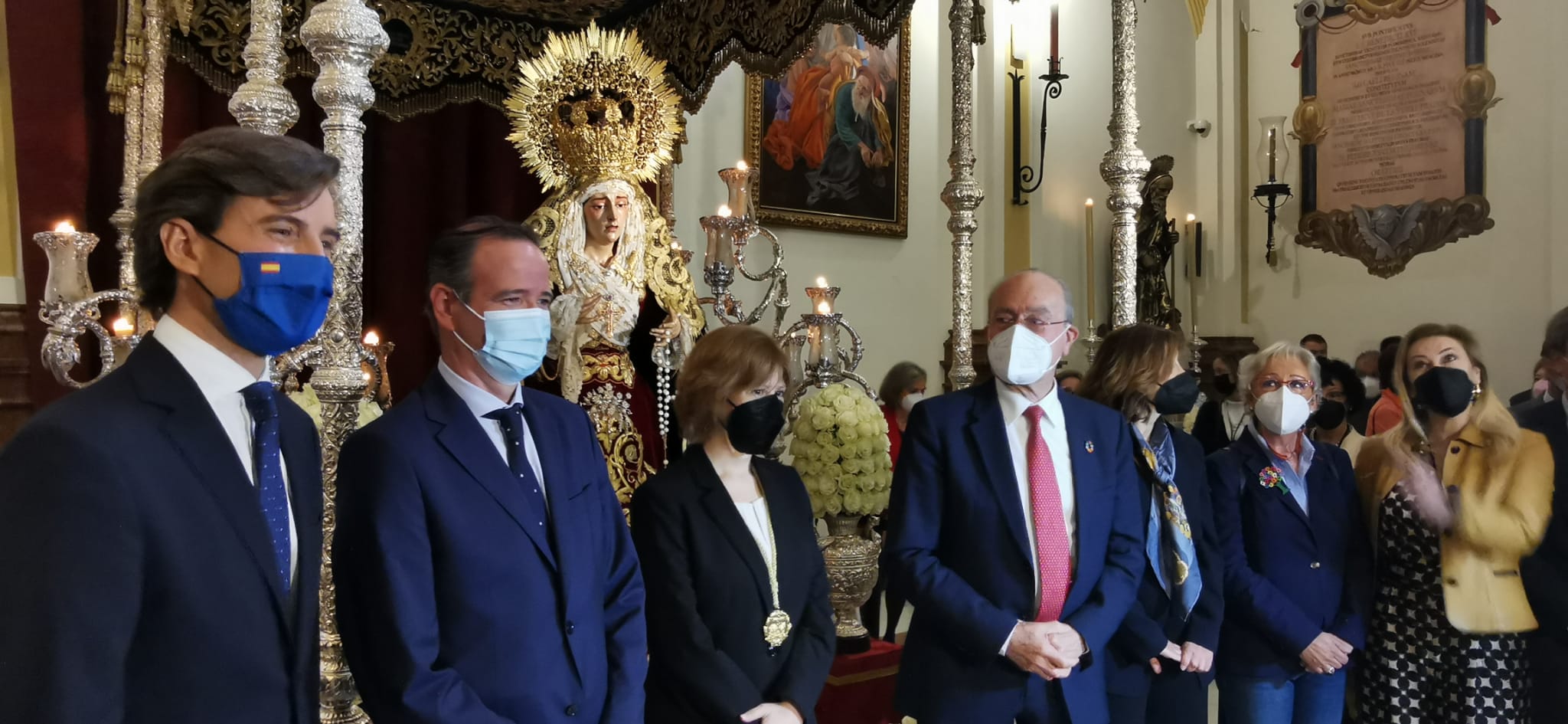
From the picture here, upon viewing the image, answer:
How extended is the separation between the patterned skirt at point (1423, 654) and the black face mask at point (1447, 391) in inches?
10.4

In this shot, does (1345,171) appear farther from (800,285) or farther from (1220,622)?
(1220,622)

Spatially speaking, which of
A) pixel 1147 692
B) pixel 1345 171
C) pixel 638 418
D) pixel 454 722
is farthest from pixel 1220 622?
pixel 1345 171

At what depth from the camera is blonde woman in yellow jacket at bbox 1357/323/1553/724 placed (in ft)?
10.1

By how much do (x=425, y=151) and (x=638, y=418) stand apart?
6.24 feet

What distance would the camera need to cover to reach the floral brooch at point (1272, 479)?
3.32 meters

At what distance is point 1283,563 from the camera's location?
329 centimetres

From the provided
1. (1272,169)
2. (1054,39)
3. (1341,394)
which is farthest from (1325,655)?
(1272,169)

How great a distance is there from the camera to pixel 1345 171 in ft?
28.2

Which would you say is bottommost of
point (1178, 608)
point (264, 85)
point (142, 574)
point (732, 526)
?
point (1178, 608)

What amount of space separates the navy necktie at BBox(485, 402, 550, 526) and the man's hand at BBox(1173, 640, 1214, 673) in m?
1.92

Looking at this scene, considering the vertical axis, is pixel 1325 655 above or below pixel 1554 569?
below

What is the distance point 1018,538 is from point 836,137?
16.1 ft

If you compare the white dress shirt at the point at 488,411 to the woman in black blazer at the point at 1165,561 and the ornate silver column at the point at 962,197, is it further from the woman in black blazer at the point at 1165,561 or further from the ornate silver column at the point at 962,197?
the ornate silver column at the point at 962,197

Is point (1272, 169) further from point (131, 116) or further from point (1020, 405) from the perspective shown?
point (131, 116)
